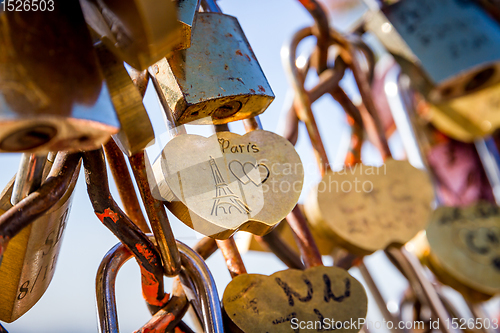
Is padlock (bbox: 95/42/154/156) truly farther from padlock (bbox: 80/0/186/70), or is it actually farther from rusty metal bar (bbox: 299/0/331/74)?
rusty metal bar (bbox: 299/0/331/74)

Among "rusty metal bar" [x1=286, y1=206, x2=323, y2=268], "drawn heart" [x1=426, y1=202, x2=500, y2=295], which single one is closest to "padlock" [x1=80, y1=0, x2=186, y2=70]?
"rusty metal bar" [x1=286, y1=206, x2=323, y2=268]

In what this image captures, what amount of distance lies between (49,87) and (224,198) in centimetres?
19

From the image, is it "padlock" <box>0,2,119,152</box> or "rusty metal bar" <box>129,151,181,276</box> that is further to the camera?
"rusty metal bar" <box>129,151,181,276</box>

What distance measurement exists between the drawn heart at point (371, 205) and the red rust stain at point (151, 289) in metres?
0.27

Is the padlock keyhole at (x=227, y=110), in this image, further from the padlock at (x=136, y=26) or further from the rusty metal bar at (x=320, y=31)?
the rusty metal bar at (x=320, y=31)

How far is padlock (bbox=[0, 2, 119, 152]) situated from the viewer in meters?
0.25

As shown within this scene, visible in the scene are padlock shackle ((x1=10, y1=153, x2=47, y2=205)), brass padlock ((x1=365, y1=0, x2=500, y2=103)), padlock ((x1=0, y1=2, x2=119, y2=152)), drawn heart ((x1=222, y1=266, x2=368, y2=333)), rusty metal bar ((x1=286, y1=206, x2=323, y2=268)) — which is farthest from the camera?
brass padlock ((x1=365, y1=0, x2=500, y2=103))

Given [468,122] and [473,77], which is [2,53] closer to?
[473,77]

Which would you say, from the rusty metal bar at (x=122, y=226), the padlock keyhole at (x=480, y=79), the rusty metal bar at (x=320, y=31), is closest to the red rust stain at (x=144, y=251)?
the rusty metal bar at (x=122, y=226)

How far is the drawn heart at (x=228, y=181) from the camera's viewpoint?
402 millimetres

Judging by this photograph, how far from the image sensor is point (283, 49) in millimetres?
764

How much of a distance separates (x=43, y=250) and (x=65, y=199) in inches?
2.8

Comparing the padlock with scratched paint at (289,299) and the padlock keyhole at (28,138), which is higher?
the padlock keyhole at (28,138)

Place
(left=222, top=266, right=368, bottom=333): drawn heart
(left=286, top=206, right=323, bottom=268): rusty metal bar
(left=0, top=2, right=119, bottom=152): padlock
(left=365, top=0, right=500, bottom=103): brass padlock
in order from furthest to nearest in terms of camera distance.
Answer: (left=365, top=0, right=500, bottom=103): brass padlock
(left=286, top=206, right=323, bottom=268): rusty metal bar
(left=222, top=266, right=368, bottom=333): drawn heart
(left=0, top=2, right=119, bottom=152): padlock
